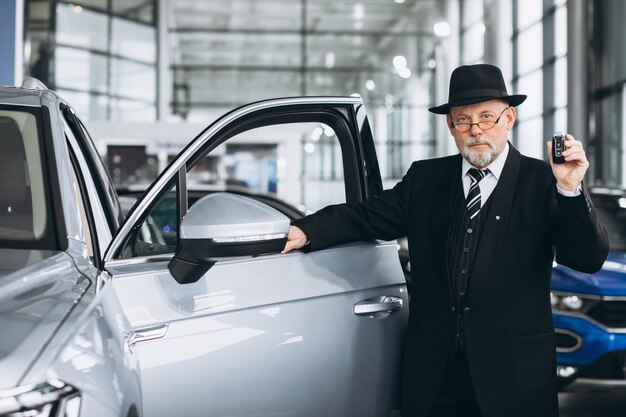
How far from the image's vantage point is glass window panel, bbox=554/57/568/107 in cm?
2023

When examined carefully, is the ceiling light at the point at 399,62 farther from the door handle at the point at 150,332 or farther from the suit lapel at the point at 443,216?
the door handle at the point at 150,332

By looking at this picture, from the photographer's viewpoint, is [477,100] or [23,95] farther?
[477,100]

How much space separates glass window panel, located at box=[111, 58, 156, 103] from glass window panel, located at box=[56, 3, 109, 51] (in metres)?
0.72

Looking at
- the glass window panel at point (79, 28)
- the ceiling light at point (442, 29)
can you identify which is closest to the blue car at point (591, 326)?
the ceiling light at point (442, 29)

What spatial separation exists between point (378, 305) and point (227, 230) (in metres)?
0.80

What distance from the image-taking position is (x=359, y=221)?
298 cm

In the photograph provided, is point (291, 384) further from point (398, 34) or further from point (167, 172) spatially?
point (398, 34)

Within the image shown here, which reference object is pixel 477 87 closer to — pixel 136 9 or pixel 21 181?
pixel 21 181

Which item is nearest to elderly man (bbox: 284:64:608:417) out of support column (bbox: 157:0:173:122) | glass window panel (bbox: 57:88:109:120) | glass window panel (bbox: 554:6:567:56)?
glass window panel (bbox: 554:6:567:56)

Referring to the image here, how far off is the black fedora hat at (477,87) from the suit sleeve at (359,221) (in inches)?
15.3

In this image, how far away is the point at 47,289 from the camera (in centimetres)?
182

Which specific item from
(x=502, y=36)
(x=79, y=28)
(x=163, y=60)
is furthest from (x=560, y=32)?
(x=79, y=28)

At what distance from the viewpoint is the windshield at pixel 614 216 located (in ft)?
22.2

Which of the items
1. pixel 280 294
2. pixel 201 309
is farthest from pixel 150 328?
pixel 280 294
